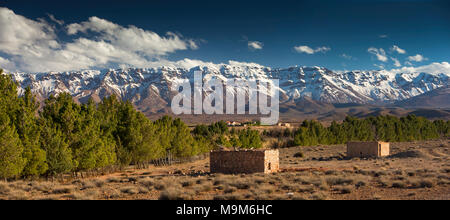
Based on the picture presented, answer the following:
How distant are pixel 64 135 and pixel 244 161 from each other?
14867 millimetres

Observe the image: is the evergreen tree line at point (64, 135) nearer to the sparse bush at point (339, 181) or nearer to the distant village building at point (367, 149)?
the sparse bush at point (339, 181)

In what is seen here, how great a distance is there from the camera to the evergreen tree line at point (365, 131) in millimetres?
88750

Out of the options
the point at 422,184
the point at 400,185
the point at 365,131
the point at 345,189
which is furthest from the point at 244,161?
the point at 365,131

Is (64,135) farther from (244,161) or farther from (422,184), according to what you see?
(422,184)

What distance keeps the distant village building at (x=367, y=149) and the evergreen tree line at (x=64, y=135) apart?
25.0 meters

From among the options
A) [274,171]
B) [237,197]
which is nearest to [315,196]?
[237,197]

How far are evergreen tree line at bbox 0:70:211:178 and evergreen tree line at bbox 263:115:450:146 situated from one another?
166 feet

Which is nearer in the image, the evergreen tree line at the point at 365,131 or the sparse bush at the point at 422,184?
the sparse bush at the point at 422,184

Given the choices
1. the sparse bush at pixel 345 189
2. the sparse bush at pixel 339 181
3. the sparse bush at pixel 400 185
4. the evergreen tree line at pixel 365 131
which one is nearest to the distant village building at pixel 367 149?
the sparse bush at pixel 339 181

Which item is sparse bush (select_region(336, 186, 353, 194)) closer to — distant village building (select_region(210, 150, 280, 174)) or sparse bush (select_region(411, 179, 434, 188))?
sparse bush (select_region(411, 179, 434, 188))

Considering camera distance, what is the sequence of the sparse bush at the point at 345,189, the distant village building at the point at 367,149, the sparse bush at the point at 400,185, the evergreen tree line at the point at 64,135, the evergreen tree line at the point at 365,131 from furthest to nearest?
the evergreen tree line at the point at 365,131
the distant village building at the point at 367,149
the evergreen tree line at the point at 64,135
the sparse bush at the point at 400,185
the sparse bush at the point at 345,189

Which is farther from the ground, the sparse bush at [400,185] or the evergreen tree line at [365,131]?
the evergreen tree line at [365,131]

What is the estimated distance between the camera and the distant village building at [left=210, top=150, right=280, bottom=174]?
30.4 metres
